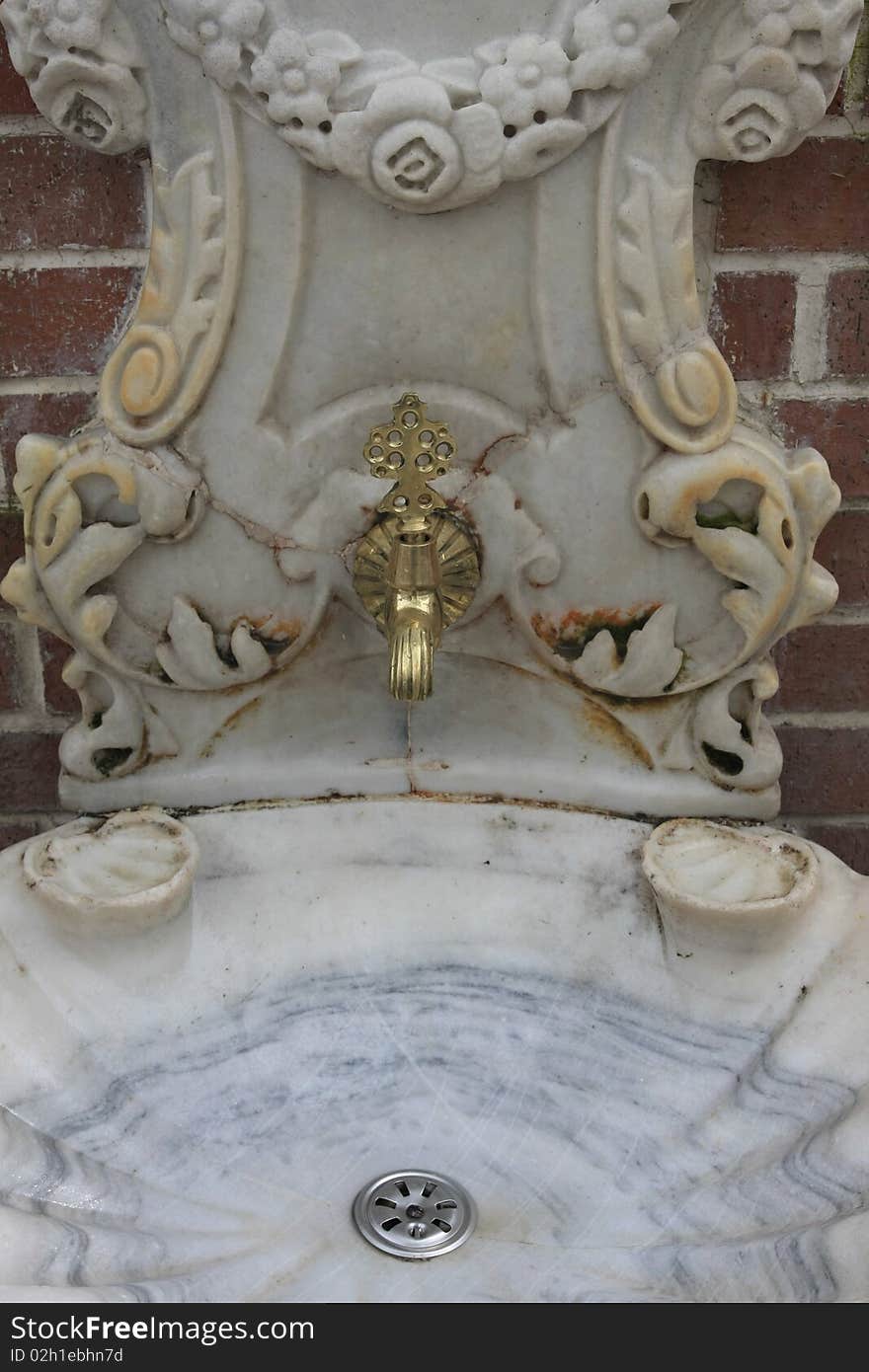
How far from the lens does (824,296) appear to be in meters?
0.92

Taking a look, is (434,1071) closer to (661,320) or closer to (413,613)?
(413,613)

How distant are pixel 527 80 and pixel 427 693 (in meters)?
0.34

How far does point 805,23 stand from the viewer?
0.80m

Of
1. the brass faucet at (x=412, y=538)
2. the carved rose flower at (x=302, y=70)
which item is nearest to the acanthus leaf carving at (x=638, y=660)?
the brass faucet at (x=412, y=538)

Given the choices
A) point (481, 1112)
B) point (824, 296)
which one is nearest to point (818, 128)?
point (824, 296)

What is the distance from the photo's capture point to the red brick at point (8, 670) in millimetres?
1048

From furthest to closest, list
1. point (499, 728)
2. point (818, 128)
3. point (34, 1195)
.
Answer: point (499, 728)
point (818, 128)
point (34, 1195)

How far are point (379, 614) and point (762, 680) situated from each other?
0.84 feet

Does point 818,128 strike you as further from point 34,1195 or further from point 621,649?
point 34,1195

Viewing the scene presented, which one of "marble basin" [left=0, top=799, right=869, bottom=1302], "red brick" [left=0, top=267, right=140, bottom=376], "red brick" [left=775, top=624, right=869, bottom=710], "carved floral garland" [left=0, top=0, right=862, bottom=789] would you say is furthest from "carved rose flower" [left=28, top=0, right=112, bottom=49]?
A: "red brick" [left=775, top=624, right=869, bottom=710]

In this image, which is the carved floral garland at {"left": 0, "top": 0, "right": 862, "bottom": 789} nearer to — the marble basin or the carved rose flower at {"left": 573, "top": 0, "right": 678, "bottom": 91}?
the carved rose flower at {"left": 573, "top": 0, "right": 678, "bottom": 91}

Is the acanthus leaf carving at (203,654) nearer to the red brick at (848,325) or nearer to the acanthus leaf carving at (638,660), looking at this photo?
the acanthus leaf carving at (638,660)

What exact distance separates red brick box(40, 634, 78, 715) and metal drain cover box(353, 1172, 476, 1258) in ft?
1.40

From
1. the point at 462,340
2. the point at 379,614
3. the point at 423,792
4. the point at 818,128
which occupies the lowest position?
the point at 423,792
